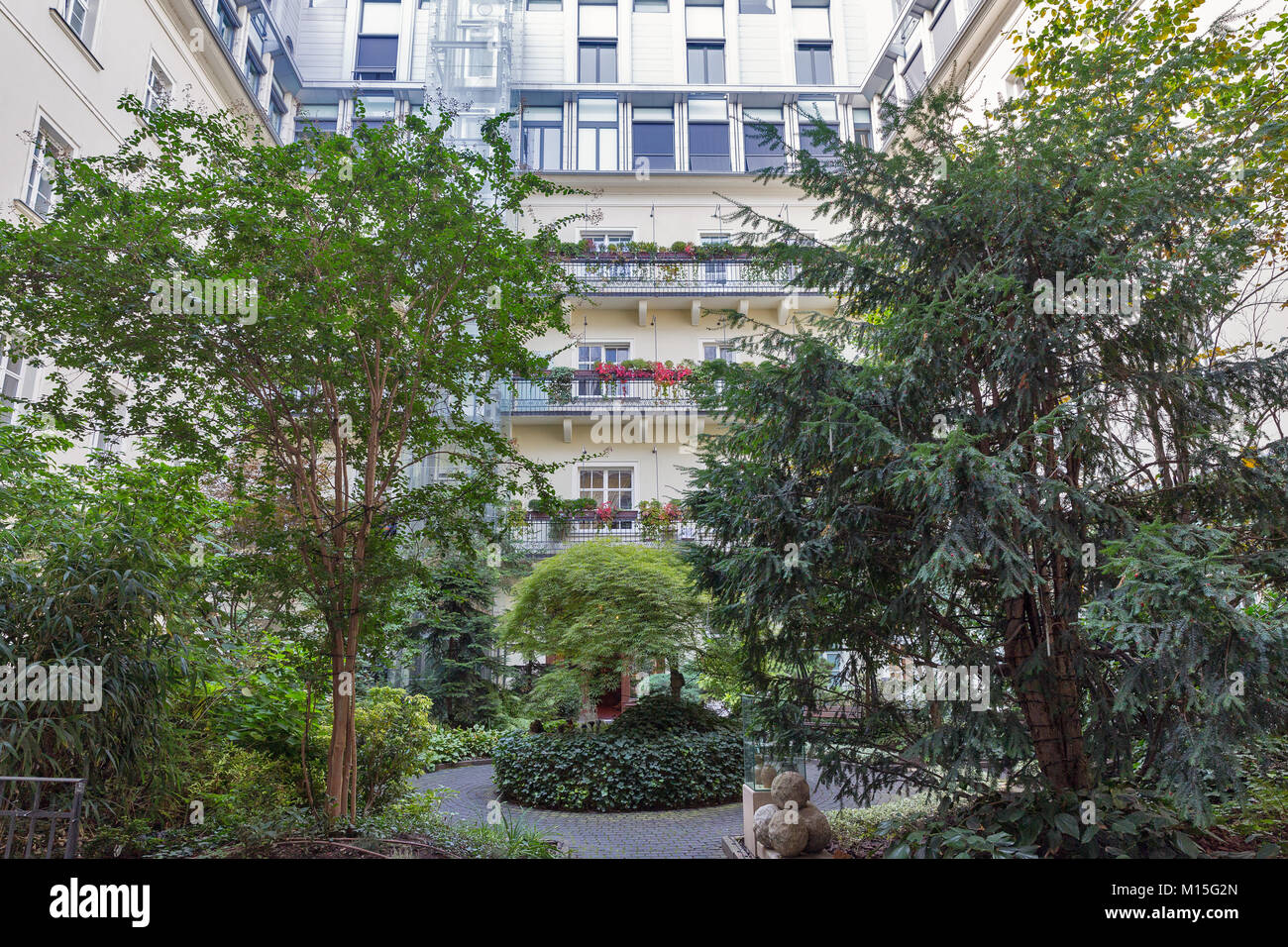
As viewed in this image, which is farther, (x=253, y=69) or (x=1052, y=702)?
(x=253, y=69)

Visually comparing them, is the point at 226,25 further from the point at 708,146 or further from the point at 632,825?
Result: the point at 632,825

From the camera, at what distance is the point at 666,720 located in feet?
39.2

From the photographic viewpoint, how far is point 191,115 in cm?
621

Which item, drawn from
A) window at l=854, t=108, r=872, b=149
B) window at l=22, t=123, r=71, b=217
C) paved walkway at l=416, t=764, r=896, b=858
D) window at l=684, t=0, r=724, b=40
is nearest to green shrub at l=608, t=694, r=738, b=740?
paved walkway at l=416, t=764, r=896, b=858

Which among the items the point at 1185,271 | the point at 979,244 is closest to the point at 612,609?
the point at 979,244

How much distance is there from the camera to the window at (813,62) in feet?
76.9

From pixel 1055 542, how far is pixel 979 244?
255 cm

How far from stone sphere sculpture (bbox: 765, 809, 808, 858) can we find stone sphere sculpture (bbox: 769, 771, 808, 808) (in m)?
0.36

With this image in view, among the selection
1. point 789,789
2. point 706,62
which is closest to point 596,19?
point 706,62

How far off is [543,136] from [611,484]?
10.9 meters

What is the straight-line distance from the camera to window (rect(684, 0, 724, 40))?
23781 millimetres

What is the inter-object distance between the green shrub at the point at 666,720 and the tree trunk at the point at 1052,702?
6764 millimetres

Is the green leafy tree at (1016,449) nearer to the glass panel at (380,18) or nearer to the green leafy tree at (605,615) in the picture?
the green leafy tree at (605,615)

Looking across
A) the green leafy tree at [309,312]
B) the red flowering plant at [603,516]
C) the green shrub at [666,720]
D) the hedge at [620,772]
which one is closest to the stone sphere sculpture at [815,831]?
the green leafy tree at [309,312]
